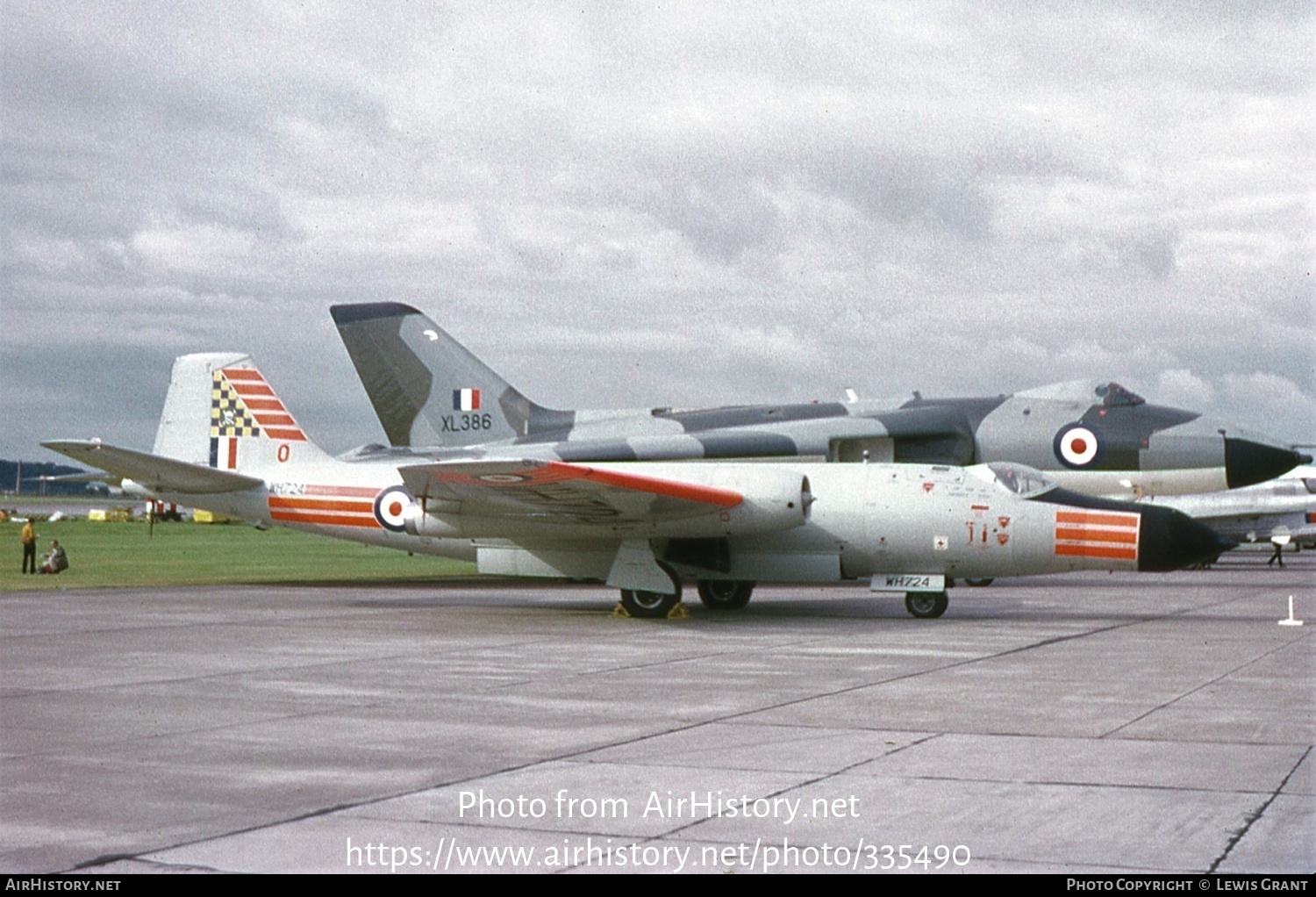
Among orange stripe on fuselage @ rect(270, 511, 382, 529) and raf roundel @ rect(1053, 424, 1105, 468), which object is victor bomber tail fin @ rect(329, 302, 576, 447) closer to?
orange stripe on fuselage @ rect(270, 511, 382, 529)

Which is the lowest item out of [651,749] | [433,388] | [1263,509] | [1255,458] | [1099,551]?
[651,749]

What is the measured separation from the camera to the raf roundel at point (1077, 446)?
82.8 feet

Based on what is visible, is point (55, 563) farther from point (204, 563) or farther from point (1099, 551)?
point (1099, 551)

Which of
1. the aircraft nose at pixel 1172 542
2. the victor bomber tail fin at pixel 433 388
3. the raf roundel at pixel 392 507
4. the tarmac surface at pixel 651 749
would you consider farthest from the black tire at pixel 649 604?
the victor bomber tail fin at pixel 433 388

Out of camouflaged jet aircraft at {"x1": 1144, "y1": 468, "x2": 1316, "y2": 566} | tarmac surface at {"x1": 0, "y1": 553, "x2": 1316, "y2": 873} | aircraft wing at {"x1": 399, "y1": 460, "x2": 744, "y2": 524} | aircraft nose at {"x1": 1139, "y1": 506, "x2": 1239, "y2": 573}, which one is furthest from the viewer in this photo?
camouflaged jet aircraft at {"x1": 1144, "y1": 468, "x2": 1316, "y2": 566}

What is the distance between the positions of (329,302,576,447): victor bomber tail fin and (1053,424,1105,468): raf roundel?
962 cm

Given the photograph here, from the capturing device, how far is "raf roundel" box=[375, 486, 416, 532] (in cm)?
2070

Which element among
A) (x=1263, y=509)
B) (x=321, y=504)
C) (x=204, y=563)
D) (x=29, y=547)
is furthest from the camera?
(x=1263, y=509)

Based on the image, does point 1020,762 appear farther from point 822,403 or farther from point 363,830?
point 822,403

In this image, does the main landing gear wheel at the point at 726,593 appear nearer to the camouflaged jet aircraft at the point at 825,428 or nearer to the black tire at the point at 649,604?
the black tire at the point at 649,604

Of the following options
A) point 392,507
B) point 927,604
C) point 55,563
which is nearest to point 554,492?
point 392,507

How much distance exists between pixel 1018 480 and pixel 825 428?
8026 millimetres

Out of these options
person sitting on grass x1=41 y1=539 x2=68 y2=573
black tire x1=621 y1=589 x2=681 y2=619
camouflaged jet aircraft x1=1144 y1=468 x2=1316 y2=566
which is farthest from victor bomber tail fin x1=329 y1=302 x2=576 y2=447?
camouflaged jet aircraft x1=1144 y1=468 x2=1316 y2=566

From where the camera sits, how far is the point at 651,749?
8281 millimetres
